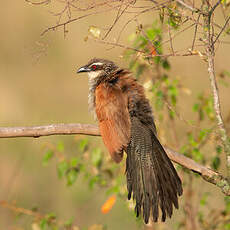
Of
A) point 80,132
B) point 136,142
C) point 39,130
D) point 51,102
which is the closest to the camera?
point 39,130

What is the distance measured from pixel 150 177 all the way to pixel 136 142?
32 centimetres

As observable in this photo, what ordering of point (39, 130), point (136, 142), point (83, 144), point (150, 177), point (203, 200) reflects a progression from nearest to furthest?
point (39, 130) → point (150, 177) → point (136, 142) → point (83, 144) → point (203, 200)

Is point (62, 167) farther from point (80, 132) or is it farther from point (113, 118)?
point (80, 132)

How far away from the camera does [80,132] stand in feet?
9.62

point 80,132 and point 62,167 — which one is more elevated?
point 80,132

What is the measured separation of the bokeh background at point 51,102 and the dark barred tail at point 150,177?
134cm

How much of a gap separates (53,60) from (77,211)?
10.4 feet

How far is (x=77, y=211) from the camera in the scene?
18.4 ft

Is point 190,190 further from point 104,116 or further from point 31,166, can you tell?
point 31,166

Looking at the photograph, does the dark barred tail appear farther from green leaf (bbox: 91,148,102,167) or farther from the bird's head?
the bird's head

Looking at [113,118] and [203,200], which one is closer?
[113,118]

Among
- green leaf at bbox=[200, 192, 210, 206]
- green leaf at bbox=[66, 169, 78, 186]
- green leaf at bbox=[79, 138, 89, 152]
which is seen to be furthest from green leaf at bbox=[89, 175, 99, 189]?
green leaf at bbox=[200, 192, 210, 206]

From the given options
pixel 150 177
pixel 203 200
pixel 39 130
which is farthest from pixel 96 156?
pixel 39 130

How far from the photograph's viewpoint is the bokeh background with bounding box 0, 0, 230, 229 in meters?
5.67
